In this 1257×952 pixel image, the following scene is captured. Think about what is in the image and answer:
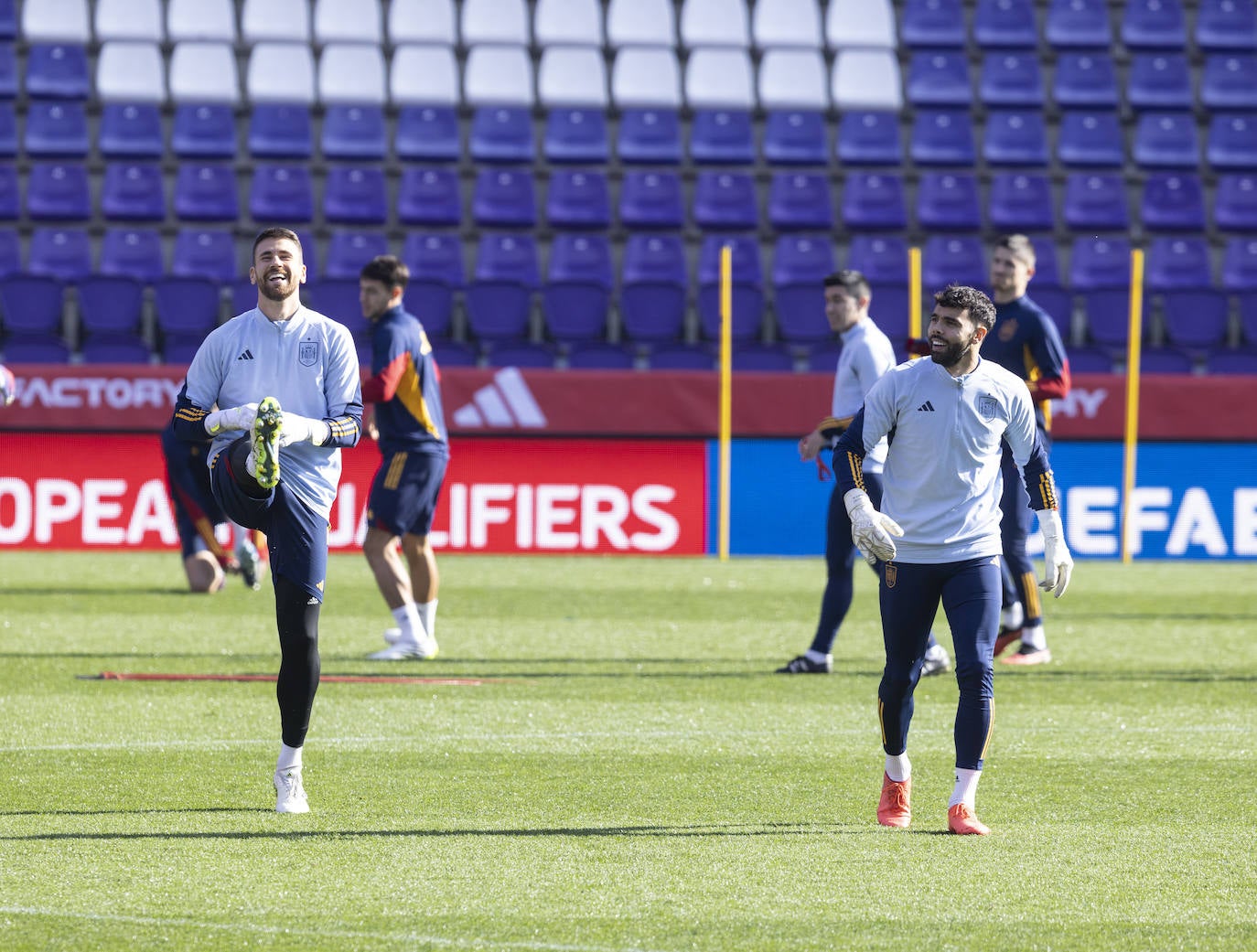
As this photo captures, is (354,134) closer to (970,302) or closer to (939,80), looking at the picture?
(939,80)

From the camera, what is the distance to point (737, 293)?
20828 mm

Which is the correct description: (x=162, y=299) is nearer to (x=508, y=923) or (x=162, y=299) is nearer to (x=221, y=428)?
(x=221, y=428)

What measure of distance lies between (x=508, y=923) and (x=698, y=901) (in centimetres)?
61

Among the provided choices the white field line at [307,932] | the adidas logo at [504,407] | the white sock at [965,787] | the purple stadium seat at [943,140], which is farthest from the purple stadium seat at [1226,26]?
the white field line at [307,932]

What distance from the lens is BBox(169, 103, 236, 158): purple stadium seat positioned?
22.4 meters

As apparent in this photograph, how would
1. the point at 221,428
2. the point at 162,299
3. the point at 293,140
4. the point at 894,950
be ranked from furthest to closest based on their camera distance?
the point at 293,140, the point at 162,299, the point at 221,428, the point at 894,950

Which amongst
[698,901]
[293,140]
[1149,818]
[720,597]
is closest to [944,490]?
[1149,818]

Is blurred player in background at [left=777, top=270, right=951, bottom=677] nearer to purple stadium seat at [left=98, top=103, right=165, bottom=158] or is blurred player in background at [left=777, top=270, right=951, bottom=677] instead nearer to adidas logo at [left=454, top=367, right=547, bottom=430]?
adidas logo at [left=454, top=367, right=547, bottom=430]

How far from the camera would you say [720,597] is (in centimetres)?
1491

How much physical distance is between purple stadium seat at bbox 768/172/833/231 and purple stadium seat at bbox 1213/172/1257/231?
15.2 feet

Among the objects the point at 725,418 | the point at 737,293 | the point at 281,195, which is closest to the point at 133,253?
the point at 281,195

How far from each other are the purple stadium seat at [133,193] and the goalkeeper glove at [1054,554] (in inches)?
647

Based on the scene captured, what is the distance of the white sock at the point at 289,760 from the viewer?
678 cm

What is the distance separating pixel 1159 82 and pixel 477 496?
11595 mm
